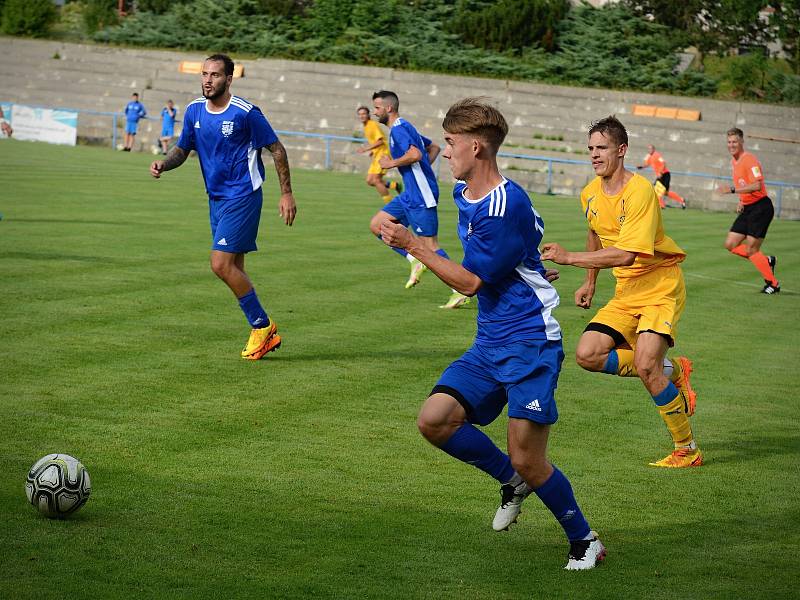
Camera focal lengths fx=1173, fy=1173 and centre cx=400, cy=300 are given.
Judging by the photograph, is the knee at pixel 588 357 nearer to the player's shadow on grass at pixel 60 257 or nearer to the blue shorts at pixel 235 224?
the blue shorts at pixel 235 224

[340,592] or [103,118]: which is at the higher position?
[340,592]

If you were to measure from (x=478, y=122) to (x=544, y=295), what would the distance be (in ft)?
2.91

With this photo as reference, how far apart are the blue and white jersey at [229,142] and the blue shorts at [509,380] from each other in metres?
4.91

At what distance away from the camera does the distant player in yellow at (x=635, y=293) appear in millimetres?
7332

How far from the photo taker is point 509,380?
216 inches

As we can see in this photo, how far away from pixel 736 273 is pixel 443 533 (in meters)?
15.0

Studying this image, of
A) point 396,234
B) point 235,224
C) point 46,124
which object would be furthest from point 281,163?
point 46,124

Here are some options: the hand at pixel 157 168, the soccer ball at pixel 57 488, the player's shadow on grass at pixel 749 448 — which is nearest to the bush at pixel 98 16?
the hand at pixel 157 168

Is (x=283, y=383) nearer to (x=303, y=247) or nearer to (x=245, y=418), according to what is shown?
(x=245, y=418)

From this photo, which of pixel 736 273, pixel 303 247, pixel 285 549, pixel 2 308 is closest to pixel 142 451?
pixel 285 549

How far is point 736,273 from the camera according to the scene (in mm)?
19797

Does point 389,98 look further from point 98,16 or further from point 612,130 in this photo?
point 98,16

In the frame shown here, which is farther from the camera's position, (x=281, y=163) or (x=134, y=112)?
(x=134, y=112)

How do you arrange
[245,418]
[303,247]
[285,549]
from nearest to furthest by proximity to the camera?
1. [285,549]
2. [245,418]
3. [303,247]
